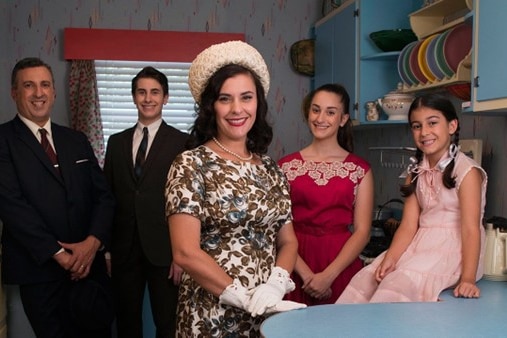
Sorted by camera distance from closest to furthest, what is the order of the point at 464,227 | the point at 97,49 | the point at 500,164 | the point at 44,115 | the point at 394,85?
1. the point at 464,227
2. the point at 500,164
3. the point at 44,115
4. the point at 394,85
5. the point at 97,49

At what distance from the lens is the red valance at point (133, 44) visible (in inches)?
159

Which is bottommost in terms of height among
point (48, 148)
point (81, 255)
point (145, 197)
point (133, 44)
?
point (81, 255)

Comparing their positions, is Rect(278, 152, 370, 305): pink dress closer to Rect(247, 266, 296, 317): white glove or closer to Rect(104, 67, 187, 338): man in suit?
Rect(247, 266, 296, 317): white glove

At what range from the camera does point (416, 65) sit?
2.67 meters

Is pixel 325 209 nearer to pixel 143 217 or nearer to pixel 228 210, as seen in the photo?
pixel 228 210

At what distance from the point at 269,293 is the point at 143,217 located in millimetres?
1382

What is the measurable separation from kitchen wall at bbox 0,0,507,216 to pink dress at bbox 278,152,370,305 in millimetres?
1313

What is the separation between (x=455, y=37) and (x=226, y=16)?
2203mm

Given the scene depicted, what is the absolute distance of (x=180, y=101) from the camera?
422cm

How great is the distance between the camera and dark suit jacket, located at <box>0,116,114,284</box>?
2469mm

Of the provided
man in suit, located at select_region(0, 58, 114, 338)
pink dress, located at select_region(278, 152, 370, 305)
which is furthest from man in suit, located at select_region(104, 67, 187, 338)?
pink dress, located at select_region(278, 152, 370, 305)

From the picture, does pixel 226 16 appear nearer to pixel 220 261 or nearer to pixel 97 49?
pixel 97 49

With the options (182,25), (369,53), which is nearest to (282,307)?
(369,53)

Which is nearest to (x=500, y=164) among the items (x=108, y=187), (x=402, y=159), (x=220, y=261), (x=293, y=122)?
(x=402, y=159)
